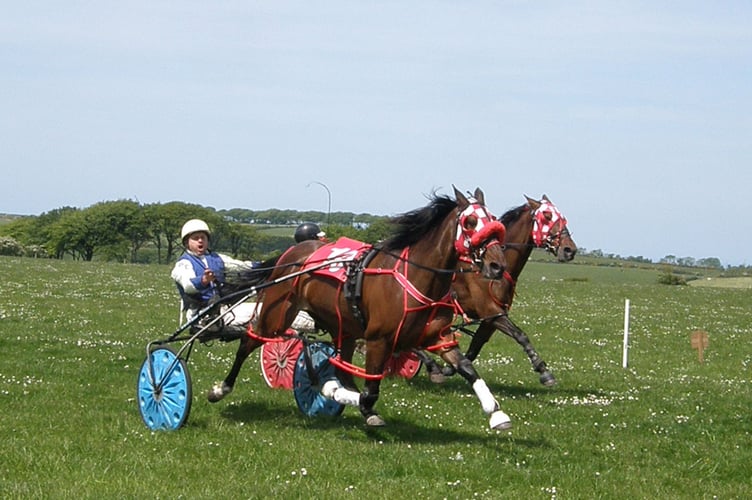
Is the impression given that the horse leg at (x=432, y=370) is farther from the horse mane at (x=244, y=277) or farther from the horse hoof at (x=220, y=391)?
the horse hoof at (x=220, y=391)

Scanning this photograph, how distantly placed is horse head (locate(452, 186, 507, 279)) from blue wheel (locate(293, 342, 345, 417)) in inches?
104

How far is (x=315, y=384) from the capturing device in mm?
11094

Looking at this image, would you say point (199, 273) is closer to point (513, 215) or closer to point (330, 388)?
point (330, 388)

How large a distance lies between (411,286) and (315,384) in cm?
233

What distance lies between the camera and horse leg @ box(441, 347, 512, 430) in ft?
29.3

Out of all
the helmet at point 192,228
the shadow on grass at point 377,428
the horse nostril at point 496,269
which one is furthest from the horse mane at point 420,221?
the helmet at point 192,228

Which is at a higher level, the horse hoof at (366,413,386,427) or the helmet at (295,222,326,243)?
the helmet at (295,222,326,243)

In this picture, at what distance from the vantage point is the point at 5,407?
35.9 ft

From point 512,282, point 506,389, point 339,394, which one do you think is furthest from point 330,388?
point 506,389

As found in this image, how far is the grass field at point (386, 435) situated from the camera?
791 cm

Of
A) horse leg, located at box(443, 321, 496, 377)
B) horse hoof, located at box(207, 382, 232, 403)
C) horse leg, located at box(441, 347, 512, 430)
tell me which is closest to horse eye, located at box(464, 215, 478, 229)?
horse leg, located at box(441, 347, 512, 430)

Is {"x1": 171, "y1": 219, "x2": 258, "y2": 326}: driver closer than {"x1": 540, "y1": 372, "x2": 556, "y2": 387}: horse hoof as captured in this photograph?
Yes

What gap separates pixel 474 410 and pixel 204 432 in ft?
11.5

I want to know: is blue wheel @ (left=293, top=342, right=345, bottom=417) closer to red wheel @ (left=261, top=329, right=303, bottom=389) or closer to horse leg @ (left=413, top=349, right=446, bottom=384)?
red wheel @ (left=261, top=329, right=303, bottom=389)
